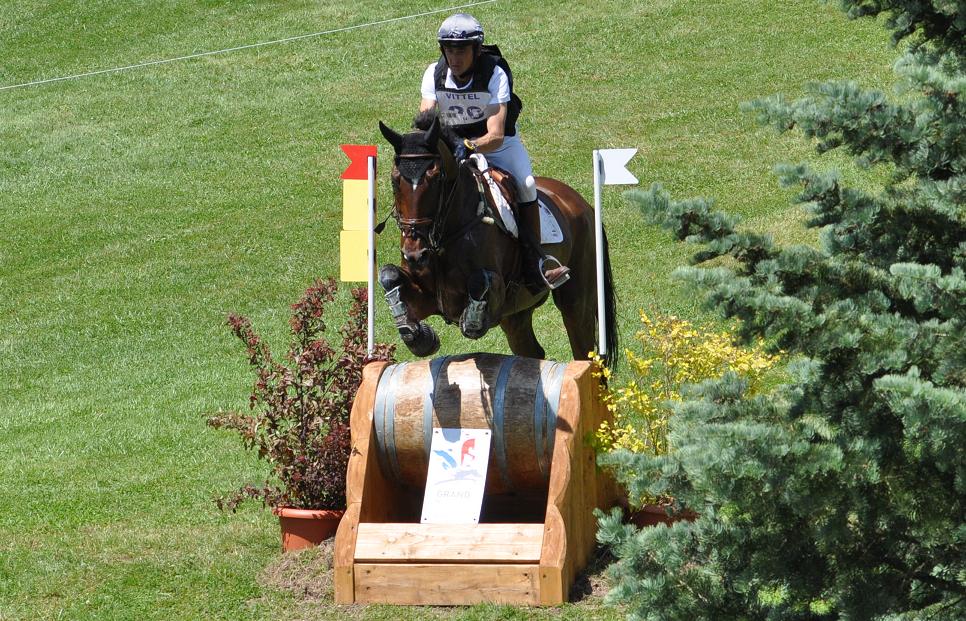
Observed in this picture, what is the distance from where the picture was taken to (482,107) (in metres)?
7.62

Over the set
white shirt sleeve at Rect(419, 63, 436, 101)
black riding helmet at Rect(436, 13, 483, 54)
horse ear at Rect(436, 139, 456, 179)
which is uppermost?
black riding helmet at Rect(436, 13, 483, 54)

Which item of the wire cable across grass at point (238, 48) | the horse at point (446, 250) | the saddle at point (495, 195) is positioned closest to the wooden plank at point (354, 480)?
the horse at point (446, 250)

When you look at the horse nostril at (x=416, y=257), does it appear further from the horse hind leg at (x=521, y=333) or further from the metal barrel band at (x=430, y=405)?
the horse hind leg at (x=521, y=333)

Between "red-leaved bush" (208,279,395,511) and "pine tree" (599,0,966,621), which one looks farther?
"red-leaved bush" (208,279,395,511)

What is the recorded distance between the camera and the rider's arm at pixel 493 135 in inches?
291

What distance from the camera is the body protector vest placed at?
24.8 ft

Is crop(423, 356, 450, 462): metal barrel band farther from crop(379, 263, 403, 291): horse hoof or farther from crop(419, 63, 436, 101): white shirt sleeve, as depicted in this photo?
crop(419, 63, 436, 101): white shirt sleeve

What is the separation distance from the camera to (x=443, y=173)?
22.4 ft

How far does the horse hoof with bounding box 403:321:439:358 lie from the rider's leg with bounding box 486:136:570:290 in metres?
1.01

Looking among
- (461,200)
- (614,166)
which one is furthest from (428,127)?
(614,166)

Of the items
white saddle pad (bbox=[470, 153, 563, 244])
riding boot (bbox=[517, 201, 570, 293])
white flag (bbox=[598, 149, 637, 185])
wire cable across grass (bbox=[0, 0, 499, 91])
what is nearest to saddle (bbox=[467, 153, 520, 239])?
white saddle pad (bbox=[470, 153, 563, 244])

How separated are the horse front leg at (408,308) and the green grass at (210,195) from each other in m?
1.48

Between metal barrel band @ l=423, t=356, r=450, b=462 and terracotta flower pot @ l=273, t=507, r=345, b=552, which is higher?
metal barrel band @ l=423, t=356, r=450, b=462

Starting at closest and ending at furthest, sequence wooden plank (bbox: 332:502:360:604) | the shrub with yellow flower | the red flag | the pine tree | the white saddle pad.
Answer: the pine tree → wooden plank (bbox: 332:502:360:604) → the shrub with yellow flower → the white saddle pad → the red flag
